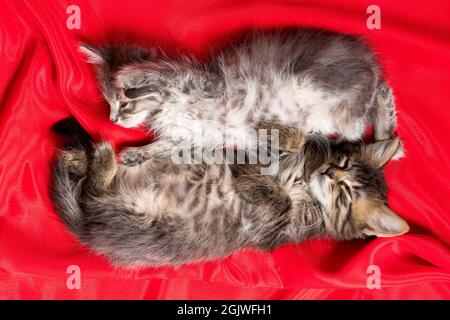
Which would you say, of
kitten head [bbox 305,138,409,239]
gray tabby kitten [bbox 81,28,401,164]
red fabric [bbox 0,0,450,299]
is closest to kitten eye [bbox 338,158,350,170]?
kitten head [bbox 305,138,409,239]

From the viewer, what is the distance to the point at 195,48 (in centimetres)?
213

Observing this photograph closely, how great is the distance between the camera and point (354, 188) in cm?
196

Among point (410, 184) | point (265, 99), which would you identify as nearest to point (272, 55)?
point (265, 99)

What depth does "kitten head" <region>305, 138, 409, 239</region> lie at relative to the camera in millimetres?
1936

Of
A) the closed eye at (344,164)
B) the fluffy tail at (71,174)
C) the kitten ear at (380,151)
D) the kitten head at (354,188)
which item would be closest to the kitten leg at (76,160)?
the fluffy tail at (71,174)

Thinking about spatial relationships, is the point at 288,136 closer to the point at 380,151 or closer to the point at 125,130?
the point at 380,151

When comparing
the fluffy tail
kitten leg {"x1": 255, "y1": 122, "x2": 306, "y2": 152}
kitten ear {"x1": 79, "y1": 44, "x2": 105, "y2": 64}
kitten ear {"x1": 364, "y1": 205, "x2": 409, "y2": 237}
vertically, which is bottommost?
kitten ear {"x1": 364, "y1": 205, "x2": 409, "y2": 237}

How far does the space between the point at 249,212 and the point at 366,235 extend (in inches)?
21.1

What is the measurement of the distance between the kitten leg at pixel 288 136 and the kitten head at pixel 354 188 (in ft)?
0.31

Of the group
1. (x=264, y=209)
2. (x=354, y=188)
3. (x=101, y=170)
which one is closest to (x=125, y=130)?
(x=101, y=170)

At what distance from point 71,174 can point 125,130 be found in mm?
322

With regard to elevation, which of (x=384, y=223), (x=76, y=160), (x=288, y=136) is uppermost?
(x=288, y=136)

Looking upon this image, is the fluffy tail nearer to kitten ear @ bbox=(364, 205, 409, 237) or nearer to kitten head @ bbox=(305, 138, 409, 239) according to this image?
kitten head @ bbox=(305, 138, 409, 239)

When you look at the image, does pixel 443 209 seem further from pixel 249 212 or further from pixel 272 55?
pixel 272 55
